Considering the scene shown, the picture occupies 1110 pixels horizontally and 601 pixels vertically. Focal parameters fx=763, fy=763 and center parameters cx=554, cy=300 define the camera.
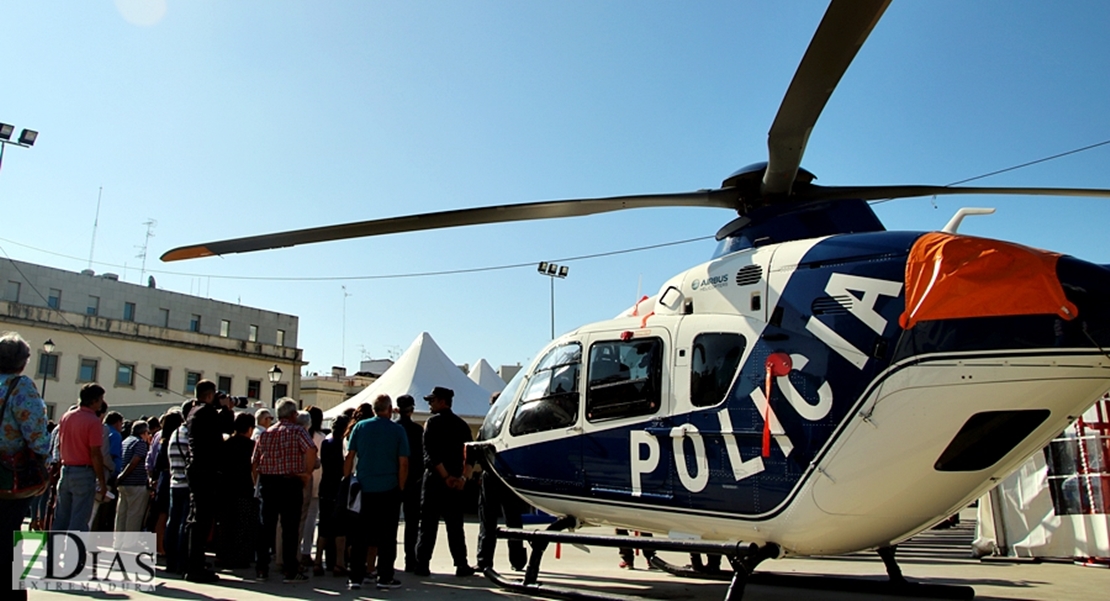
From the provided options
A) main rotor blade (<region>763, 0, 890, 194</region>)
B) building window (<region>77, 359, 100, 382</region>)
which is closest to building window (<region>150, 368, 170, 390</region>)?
building window (<region>77, 359, 100, 382</region>)

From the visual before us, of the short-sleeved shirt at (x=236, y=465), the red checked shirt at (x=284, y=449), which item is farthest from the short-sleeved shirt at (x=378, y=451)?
the short-sleeved shirt at (x=236, y=465)

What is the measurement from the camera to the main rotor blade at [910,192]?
20.6ft

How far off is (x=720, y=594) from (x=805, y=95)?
4.50 m

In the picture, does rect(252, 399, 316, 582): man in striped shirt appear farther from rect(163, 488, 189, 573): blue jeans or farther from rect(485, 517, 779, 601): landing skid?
rect(485, 517, 779, 601): landing skid

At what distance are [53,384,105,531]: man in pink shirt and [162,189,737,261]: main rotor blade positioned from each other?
190 centimetres

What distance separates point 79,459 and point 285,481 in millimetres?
2055

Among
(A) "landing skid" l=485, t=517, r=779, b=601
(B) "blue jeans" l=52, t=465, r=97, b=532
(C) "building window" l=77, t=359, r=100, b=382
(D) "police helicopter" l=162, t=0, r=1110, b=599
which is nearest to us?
(D) "police helicopter" l=162, t=0, r=1110, b=599

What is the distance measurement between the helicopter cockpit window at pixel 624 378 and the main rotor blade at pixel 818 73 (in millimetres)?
1809

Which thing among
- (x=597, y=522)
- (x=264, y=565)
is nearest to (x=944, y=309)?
(x=597, y=522)

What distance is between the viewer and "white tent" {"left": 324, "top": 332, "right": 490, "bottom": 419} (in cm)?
2065

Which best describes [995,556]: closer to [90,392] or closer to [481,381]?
[90,392]

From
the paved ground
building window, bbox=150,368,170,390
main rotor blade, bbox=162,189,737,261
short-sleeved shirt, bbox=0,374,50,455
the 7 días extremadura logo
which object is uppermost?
building window, bbox=150,368,170,390

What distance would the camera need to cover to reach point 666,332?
246 inches

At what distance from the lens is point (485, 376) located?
1054 inches
